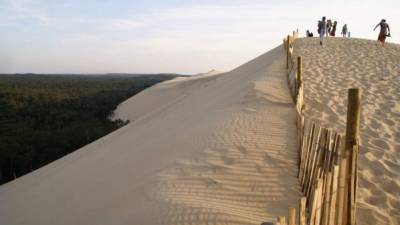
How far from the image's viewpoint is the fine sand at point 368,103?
434 centimetres

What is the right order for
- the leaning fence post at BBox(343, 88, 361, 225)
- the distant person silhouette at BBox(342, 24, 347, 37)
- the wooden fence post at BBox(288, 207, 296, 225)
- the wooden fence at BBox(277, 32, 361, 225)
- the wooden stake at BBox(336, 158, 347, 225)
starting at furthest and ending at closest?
the distant person silhouette at BBox(342, 24, 347, 37) < the leaning fence post at BBox(343, 88, 361, 225) < the wooden stake at BBox(336, 158, 347, 225) < the wooden fence at BBox(277, 32, 361, 225) < the wooden fence post at BBox(288, 207, 296, 225)

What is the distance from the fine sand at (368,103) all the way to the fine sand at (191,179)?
0.82 meters

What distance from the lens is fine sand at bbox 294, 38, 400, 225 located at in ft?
14.2

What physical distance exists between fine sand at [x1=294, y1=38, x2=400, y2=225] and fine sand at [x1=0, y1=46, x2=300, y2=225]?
824 mm

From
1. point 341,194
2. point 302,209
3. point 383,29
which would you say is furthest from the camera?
point 383,29

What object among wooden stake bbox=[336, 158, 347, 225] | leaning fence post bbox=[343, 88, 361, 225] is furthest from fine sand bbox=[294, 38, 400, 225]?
wooden stake bbox=[336, 158, 347, 225]

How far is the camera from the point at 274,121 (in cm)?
712

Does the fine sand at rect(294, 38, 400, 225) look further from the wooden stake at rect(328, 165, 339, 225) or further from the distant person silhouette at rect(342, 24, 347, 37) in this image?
the distant person silhouette at rect(342, 24, 347, 37)

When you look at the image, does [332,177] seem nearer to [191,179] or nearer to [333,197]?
[333,197]

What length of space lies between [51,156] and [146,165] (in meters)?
12.4

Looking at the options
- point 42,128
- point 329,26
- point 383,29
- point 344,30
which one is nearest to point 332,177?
point 383,29

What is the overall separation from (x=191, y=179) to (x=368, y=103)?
17.8ft

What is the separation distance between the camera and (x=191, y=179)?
16.6 feet

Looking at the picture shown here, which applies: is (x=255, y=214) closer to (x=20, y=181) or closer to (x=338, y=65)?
(x=20, y=181)
